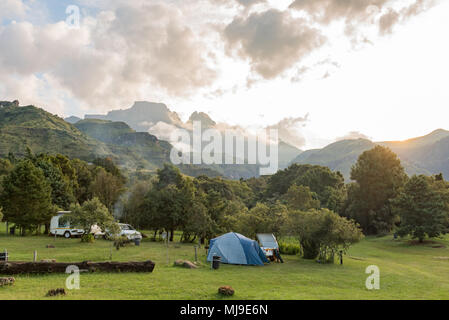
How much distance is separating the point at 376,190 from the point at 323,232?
116 ft

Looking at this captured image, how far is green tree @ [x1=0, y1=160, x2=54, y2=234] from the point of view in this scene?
32.4 metres

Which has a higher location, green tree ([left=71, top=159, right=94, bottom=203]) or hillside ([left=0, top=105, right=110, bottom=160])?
hillside ([left=0, top=105, right=110, bottom=160])

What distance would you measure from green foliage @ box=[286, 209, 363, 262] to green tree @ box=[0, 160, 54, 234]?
26.5m

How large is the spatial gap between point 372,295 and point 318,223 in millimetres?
9749

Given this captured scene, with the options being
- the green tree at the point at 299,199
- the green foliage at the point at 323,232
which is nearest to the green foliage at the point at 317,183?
the green tree at the point at 299,199

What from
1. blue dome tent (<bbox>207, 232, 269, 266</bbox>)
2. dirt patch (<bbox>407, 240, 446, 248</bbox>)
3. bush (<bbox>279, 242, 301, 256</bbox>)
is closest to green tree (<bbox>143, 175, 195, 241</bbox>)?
bush (<bbox>279, 242, 301, 256</bbox>)

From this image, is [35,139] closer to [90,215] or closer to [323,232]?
[90,215]

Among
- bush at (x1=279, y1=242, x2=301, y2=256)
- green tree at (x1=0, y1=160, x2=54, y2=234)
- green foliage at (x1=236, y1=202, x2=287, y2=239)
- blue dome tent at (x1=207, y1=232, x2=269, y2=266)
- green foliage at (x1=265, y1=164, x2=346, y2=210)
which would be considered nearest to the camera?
blue dome tent at (x1=207, y1=232, x2=269, y2=266)

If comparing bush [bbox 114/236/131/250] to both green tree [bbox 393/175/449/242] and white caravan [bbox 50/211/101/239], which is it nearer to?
white caravan [bbox 50/211/101/239]

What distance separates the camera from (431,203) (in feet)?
113

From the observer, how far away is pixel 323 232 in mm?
21047

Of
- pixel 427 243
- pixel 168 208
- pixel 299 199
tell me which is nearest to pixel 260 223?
pixel 168 208
